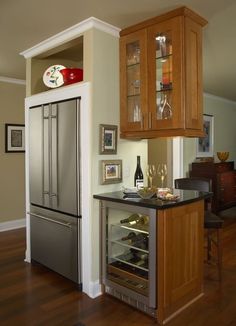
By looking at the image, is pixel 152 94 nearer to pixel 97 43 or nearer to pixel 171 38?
pixel 171 38

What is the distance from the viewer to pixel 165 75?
2.56 meters

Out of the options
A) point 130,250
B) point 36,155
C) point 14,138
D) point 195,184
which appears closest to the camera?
point 130,250

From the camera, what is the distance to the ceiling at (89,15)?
2.32 m

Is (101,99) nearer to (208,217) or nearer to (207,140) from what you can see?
(208,217)

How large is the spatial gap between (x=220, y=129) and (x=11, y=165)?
4.40m

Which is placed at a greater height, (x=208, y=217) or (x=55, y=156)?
(x=55, y=156)

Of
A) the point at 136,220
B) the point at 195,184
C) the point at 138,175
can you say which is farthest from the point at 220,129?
the point at 136,220

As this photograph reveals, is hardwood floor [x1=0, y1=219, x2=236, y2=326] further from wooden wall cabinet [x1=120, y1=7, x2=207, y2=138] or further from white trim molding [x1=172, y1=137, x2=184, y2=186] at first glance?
white trim molding [x1=172, y1=137, x2=184, y2=186]

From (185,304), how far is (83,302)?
86cm

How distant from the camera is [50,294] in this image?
2670 millimetres

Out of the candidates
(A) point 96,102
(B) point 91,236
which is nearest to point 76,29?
(A) point 96,102

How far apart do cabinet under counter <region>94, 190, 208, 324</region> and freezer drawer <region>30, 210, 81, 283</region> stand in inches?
11.9

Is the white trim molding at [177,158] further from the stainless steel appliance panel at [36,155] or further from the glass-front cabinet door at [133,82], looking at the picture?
the stainless steel appliance panel at [36,155]

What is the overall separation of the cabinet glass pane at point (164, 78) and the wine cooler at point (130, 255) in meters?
0.87
